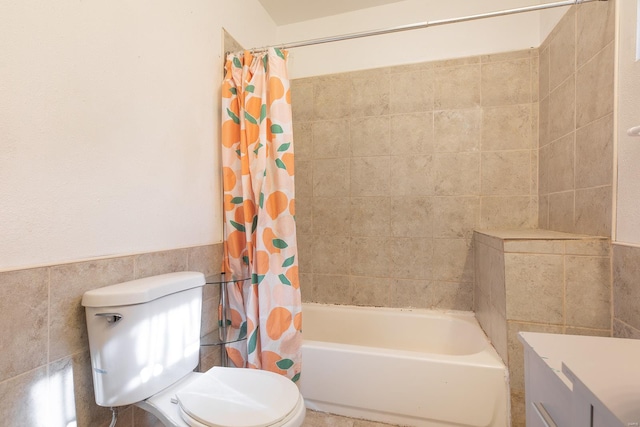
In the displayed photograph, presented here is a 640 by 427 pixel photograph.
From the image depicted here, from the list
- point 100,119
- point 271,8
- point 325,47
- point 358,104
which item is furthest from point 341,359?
point 271,8

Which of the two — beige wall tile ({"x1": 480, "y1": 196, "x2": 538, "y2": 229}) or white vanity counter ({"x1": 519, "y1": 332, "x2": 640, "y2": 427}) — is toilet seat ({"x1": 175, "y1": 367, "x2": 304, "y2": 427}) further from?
beige wall tile ({"x1": 480, "y1": 196, "x2": 538, "y2": 229})

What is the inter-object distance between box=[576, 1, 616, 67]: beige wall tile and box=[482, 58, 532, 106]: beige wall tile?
1.43 ft

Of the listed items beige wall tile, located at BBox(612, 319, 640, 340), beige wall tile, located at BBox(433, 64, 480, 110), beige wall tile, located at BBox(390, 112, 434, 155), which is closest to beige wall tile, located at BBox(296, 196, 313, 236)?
beige wall tile, located at BBox(390, 112, 434, 155)

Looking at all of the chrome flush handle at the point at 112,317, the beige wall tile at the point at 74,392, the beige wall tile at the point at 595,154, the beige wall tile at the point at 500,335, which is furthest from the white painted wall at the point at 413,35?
the beige wall tile at the point at 74,392

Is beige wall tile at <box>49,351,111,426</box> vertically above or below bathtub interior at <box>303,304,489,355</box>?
above

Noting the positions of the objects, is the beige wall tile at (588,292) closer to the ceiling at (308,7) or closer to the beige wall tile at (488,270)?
the beige wall tile at (488,270)

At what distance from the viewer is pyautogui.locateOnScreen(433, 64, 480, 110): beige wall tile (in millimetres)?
1928

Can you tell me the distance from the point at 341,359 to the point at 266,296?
1.73 feet

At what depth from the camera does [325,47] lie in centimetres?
222

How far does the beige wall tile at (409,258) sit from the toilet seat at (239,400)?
1249 millimetres

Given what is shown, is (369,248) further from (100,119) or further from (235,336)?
(100,119)

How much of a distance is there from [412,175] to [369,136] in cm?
43

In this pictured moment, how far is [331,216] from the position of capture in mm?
2199

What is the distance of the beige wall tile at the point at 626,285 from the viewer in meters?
1.04
